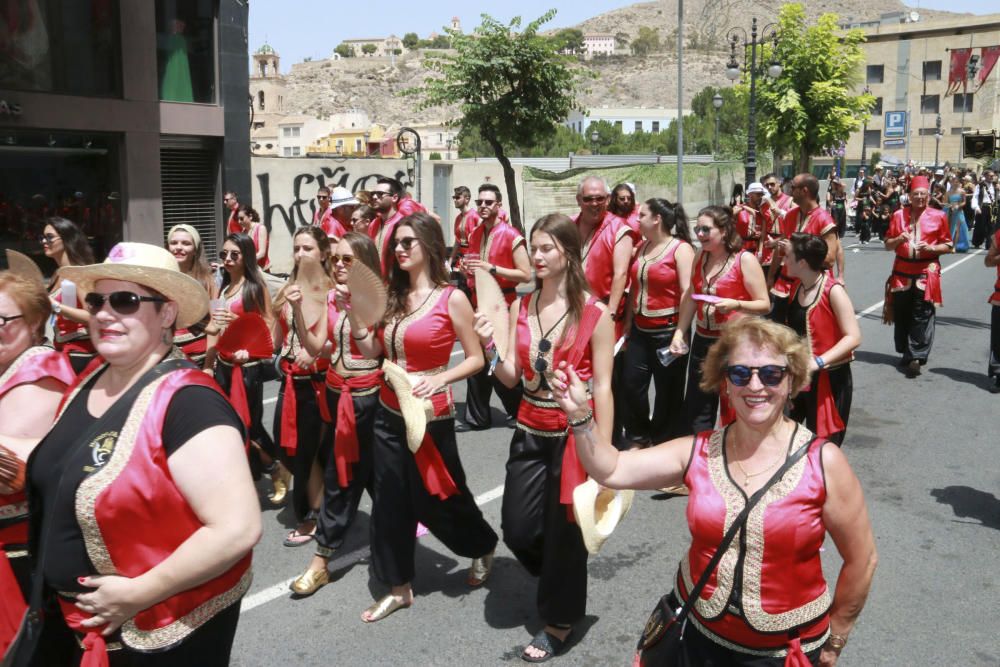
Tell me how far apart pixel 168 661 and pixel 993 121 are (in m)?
83.7

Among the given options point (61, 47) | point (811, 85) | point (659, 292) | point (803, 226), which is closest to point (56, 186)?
point (61, 47)

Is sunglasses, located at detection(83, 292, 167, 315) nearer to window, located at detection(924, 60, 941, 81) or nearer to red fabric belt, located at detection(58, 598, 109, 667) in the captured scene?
red fabric belt, located at detection(58, 598, 109, 667)

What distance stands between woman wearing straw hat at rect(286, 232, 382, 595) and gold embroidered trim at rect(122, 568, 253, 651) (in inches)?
88.8

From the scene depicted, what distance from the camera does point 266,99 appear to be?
154750mm

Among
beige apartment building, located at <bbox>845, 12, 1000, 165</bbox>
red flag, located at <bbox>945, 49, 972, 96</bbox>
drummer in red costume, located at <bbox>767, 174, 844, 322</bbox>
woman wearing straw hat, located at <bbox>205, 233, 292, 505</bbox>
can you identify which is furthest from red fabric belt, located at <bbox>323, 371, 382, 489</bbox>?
beige apartment building, located at <bbox>845, 12, 1000, 165</bbox>

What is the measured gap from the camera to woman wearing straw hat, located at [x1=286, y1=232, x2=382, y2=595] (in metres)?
4.87

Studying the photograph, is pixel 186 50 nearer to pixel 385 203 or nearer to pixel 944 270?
pixel 385 203

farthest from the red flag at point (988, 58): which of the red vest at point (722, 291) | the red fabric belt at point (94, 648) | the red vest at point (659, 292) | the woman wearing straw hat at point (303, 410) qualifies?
the red fabric belt at point (94, 648)

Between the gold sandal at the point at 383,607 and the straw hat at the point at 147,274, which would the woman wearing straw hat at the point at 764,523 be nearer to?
the straw hat at the point at 147,274

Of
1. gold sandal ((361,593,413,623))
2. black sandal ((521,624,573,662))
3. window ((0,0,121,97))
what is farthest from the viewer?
window ((0,0,121,97))

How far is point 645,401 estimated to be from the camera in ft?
21.9

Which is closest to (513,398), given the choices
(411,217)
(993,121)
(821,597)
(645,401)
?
(645,401)

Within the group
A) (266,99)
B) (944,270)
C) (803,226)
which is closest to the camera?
(803,226)

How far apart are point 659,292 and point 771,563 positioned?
4.05m
